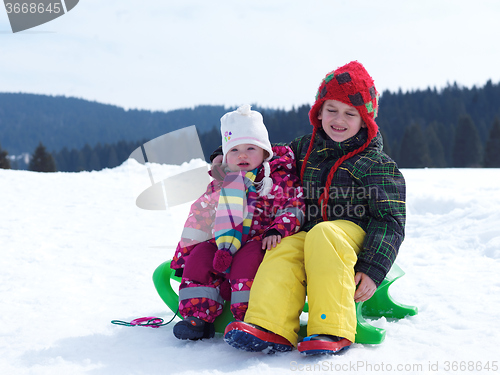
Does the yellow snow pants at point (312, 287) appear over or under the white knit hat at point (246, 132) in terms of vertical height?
under

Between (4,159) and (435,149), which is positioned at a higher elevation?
(4,159)

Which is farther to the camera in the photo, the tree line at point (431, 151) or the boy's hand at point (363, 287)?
the tree line at point (431, 151)

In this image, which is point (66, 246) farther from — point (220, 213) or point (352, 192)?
point (352, 192)

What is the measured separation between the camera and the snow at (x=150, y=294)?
170 centimetres

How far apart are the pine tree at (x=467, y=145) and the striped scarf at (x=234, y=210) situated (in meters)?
38.6

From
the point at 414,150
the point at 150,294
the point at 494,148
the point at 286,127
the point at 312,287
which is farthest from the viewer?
the point at 286,127

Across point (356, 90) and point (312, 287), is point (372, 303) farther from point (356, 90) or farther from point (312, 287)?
point (356, 90)

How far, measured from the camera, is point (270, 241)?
6.56ft

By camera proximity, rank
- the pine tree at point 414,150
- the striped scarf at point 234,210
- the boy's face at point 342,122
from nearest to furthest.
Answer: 1. the striped scarf at point 234,210
2. the boy's face at point 342,122
3. the pine tree at point 414,150

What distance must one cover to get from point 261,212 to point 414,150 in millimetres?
37281

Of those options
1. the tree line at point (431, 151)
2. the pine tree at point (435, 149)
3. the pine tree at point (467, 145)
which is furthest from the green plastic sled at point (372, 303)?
the pine tree at point (467, 145)

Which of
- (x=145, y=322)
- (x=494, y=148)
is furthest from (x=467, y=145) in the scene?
(x=145, y=322)

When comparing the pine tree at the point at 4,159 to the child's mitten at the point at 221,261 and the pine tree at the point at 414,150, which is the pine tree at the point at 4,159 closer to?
the pine tree at the point at 414,150

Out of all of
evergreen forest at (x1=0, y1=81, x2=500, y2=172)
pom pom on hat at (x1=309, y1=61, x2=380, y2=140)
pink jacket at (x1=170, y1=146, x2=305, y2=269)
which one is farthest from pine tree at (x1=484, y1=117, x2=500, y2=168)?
pink jacket at (x1=170, y1=146, x2=305, y2=269)
